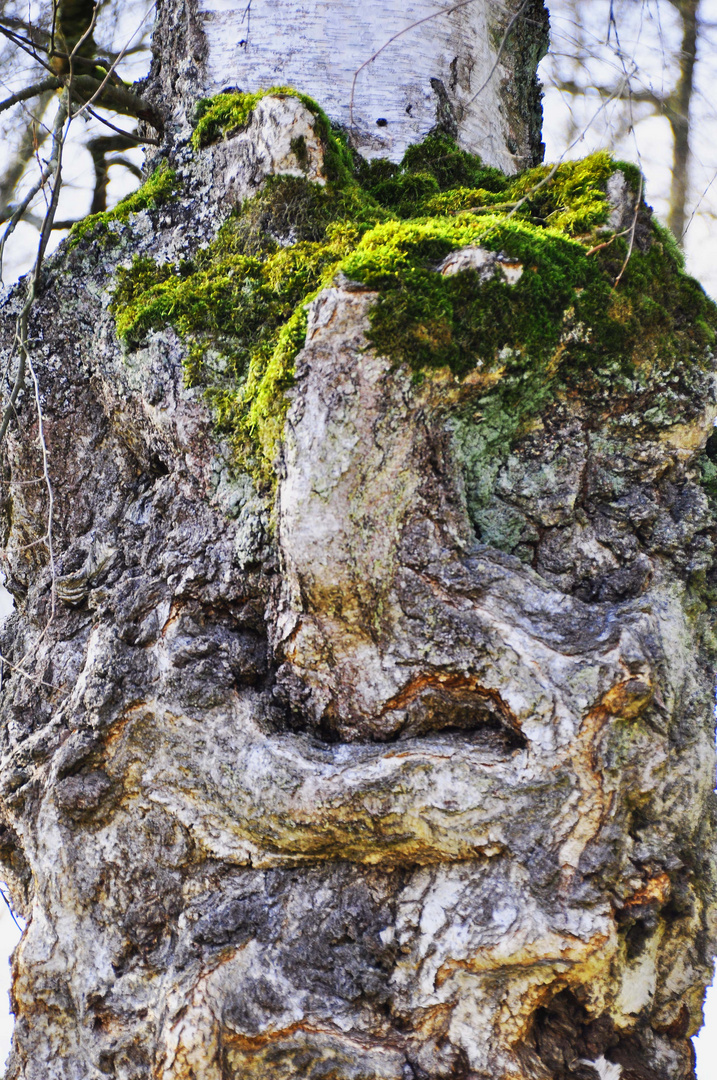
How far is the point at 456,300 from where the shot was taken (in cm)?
188

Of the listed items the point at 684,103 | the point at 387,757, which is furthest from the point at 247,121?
the point at 684,103

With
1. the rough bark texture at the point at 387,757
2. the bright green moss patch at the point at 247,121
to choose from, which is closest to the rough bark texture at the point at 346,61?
the bright green moss patch at the point at 247,121

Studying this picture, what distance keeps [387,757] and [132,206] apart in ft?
5.60

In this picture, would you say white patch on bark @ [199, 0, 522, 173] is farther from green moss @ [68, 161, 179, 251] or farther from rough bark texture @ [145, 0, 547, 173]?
green moss @ [68, 161, 179, 251]

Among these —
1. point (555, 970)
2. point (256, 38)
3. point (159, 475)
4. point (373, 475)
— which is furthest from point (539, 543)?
point (256, 38)

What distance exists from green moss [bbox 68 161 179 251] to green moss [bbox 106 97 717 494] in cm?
19

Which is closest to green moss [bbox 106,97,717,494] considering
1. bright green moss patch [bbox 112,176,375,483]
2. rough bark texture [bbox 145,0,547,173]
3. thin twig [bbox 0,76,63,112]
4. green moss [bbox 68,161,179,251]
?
bright green moss patch [bbox 112,176,375,483]

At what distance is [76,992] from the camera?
74.3 inches

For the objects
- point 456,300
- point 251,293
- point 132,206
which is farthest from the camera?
point 132,206

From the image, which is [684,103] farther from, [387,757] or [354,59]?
[387,757]

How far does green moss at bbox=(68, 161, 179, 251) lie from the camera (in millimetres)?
2385

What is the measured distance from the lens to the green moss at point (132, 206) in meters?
2.38

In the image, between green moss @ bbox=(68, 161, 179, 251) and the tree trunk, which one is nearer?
green moss @ bbox=(68, 161, 179, 251)

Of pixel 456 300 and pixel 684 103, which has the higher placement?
pixel 684 103
